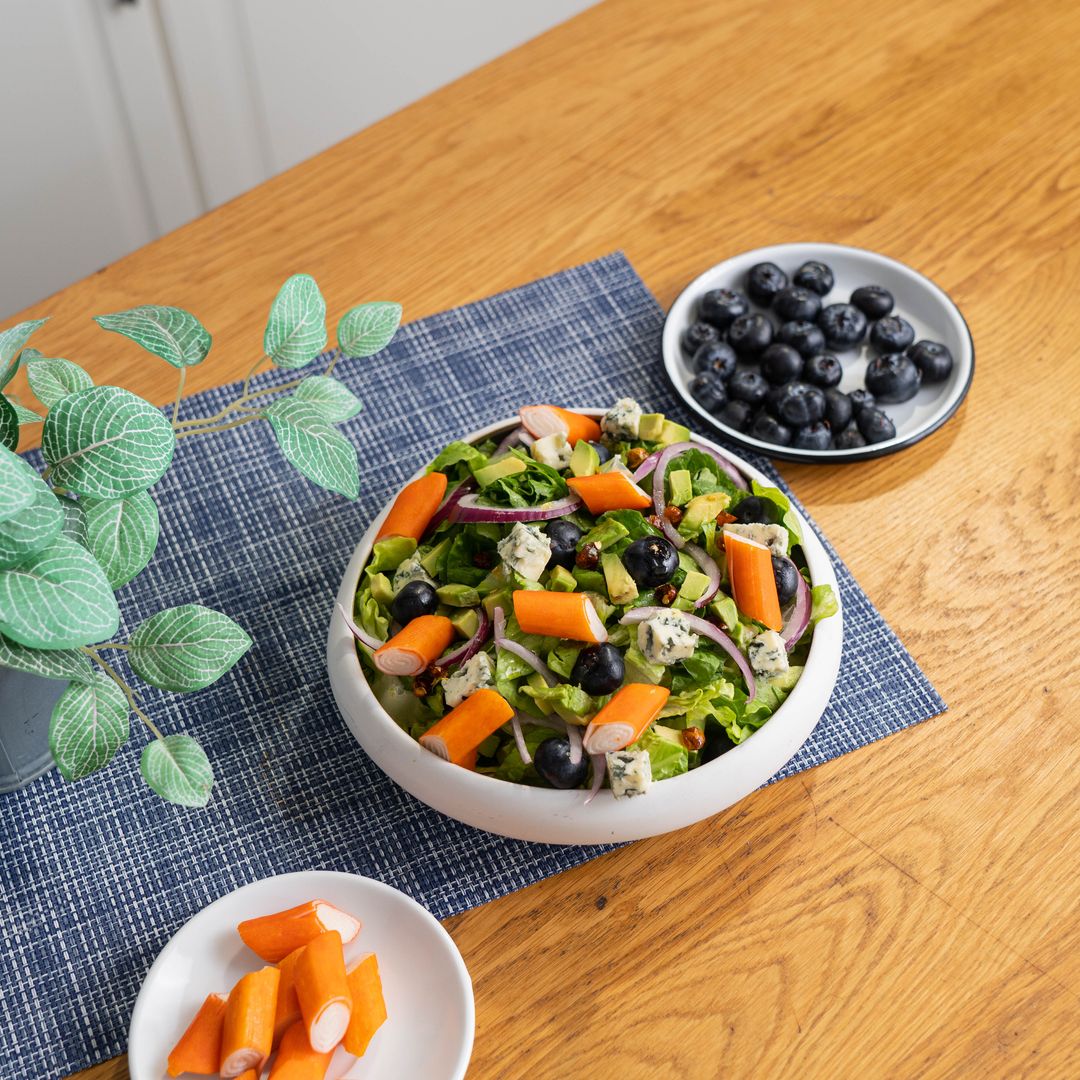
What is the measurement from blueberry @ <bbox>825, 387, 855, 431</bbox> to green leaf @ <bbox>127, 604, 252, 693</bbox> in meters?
0.68

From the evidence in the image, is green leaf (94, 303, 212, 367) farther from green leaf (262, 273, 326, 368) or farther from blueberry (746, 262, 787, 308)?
blueberry (746, 262, 787, 308)

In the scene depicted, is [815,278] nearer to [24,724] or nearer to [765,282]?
[765,282]


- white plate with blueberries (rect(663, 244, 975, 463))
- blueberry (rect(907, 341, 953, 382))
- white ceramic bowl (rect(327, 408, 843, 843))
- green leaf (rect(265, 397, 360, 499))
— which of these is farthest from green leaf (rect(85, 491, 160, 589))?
blueberry (rect(907, 341, 953, 382))

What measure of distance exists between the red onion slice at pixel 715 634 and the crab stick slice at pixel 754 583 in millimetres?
32

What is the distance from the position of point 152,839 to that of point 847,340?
86 centimetres

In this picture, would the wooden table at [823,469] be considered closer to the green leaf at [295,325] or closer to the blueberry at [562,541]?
the blueberry at [562,541]

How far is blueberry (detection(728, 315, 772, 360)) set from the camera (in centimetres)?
131

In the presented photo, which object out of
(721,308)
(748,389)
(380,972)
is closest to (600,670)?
(380,972)

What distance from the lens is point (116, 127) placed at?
83.3 inches

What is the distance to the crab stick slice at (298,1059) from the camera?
0.79 m

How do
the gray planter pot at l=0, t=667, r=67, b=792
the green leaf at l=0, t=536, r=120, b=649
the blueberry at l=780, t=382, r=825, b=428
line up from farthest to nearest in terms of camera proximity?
1. the blueberry at l=780, t=382, r=825, b=428
2. the gray planter pot at l=0, t=667, r=67, b=792
3. the green leaf at l=0, t=536, r=120, b=649

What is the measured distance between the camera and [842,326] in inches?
51.9

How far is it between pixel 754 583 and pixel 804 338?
1.49ft

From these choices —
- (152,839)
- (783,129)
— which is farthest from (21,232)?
(152,839)
